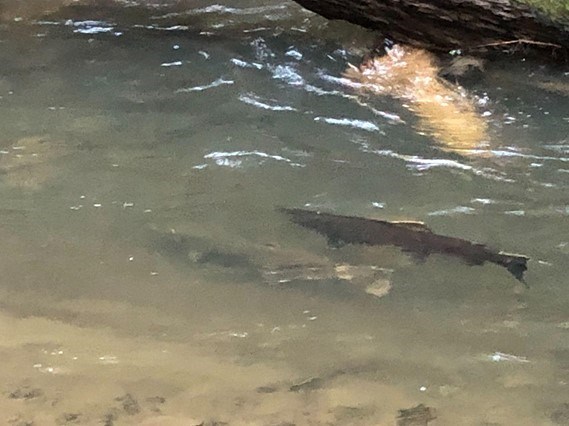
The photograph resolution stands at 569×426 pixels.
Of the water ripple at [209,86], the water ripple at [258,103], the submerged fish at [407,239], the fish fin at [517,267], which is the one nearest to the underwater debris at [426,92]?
the water ripple at [258,103]

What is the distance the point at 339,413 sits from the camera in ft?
11.1

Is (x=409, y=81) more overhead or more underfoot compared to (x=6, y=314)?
more overhead

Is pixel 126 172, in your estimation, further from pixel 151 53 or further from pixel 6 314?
pixel 151 53

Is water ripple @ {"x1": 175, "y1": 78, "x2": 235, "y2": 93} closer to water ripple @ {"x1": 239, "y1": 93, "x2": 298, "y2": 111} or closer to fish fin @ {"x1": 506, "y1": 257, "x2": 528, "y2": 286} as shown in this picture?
water ripple @ {"x1": 239, "y1": 93, "x2": 298, "y2": 111}

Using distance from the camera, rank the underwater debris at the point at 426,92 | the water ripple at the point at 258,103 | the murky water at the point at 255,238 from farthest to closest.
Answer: the water ripple at the point at 258,103 < the underwater debris at the point at 426,92 < the murky water at the point at 255,238

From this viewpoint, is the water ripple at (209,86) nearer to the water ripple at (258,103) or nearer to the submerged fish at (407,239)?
the water ripple at (258,103)

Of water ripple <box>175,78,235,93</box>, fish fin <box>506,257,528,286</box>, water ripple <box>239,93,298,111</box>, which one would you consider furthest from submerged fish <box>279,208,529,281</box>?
water ripple <box>175,78,235,93</box>

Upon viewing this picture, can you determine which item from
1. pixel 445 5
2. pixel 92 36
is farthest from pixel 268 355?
pixel 92 36

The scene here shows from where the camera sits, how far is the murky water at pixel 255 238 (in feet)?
11.7

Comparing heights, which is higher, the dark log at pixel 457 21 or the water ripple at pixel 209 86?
the dark log at pixel 457 21

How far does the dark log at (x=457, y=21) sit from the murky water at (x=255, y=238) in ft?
0.81

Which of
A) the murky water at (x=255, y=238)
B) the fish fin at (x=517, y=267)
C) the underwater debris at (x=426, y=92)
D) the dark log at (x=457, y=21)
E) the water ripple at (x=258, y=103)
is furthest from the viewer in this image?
the dark log at (x=457, y=21)

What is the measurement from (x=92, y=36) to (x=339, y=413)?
16.3ft

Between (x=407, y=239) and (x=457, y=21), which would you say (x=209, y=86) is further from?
(x=407, y=239)
